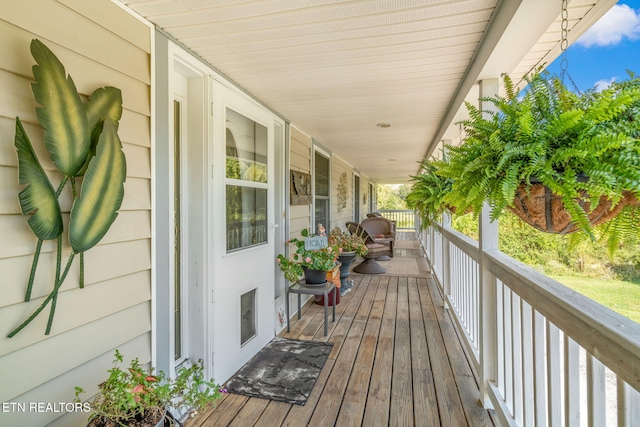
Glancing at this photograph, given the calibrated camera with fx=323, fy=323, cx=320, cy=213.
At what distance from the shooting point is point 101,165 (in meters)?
1.22

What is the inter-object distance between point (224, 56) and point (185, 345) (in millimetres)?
1865

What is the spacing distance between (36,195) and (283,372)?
1.95 metres

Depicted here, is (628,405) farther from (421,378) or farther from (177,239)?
(177,239)

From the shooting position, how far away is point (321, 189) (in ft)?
16.6

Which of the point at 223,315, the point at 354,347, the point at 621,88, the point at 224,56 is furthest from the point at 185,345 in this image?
the point at 621,88

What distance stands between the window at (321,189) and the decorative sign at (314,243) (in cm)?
141

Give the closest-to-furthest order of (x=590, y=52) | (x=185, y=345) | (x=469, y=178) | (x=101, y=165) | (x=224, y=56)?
(x=469, y=178) → (x=101, y=165) → (x=590, y=52) → (x=224, y=56) → (x=185, y=345)

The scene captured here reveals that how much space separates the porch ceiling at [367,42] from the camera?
1.42 meters

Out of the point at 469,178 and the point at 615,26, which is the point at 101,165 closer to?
the point at 469,178

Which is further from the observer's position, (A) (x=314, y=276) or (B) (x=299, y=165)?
(B) (x=299, y=165)

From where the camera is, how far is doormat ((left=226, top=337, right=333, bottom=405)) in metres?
2.15

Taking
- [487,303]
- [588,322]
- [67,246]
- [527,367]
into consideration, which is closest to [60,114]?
[67,246]

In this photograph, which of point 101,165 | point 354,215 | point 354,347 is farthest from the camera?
point 354,215

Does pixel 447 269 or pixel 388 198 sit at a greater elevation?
pixel 388 198
